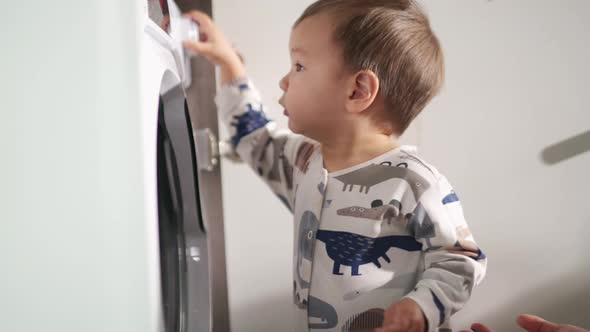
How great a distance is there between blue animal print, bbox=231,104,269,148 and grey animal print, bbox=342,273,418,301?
0.31 metres

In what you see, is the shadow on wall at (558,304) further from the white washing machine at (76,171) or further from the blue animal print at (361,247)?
the white washing machine at (76,171)

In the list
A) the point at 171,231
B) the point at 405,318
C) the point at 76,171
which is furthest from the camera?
the point at 171,231

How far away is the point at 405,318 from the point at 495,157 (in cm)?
42

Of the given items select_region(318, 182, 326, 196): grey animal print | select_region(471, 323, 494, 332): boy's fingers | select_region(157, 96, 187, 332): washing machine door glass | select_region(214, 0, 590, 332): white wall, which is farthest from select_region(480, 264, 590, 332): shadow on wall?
select_region(157, 96, 187, 332): washing machine door glass

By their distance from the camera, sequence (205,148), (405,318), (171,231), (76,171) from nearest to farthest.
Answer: (76,171), (405,318), (171,231), (205,148)

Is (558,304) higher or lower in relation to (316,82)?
lower

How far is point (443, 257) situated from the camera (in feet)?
1.72

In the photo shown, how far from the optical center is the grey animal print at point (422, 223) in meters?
0.53

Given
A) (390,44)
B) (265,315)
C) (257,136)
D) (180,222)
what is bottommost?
(265,315)

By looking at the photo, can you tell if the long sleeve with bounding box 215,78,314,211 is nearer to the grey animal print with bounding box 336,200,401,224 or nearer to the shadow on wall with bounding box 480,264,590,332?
the grey animal print with bounding box 336,200,401,224

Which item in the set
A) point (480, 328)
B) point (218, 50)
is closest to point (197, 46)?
point (218, 50)

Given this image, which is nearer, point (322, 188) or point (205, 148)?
point (322, 188)

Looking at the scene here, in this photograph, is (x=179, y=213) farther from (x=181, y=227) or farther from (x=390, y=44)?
(x=390, y=44)

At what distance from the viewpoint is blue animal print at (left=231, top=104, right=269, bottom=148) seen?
70 cm
